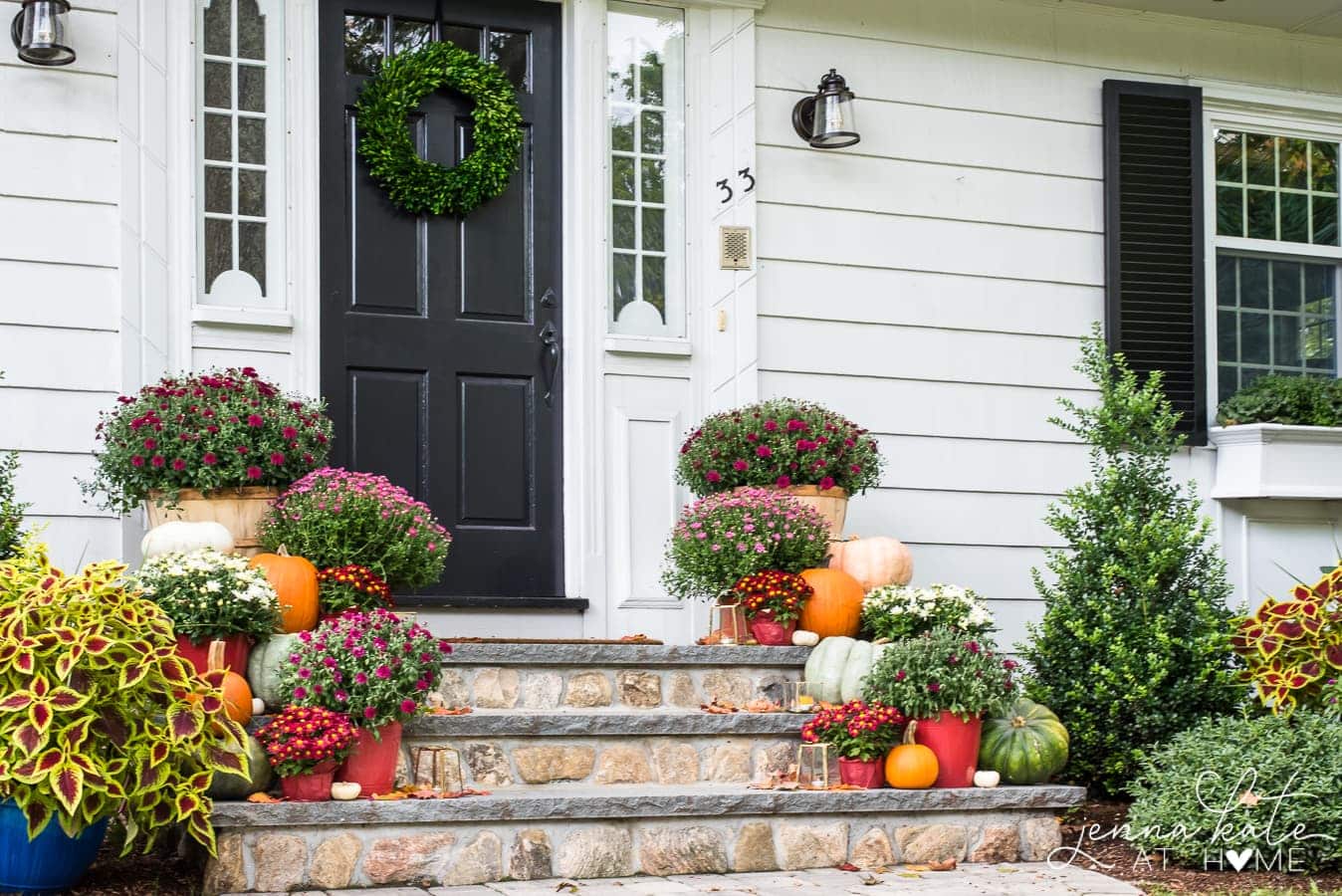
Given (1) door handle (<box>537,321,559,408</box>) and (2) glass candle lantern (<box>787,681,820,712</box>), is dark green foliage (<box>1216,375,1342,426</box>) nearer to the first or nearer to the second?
(2) glass candle lantern (<box>787,681,820,712</box>)

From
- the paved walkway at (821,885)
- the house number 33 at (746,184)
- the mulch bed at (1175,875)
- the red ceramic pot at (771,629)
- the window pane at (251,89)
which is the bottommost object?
the mulch bed at (1175,875)

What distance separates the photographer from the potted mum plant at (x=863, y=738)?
444cm

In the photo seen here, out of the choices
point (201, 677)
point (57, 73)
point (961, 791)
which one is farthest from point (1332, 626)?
point (57, 73)

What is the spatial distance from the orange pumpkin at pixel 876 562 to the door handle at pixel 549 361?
3.82 feet

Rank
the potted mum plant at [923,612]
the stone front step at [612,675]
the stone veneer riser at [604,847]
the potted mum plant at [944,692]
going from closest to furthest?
the stone veneer riser at [604,847] < the potted mum plant at [944,692] < the stone front step at [612,675] < the potted mum plant at [923,612]

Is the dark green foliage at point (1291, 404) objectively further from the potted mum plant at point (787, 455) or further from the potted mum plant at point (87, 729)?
the potted mum plant at point (87, 729)

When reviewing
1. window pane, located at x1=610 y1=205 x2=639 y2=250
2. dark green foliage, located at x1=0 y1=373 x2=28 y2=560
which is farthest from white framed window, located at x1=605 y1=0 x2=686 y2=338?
dark green foliage, located at x1=0 y1=373 x2=28 y2=560

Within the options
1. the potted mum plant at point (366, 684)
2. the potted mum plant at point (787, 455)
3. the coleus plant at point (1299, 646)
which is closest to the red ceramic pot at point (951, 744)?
the coleus plant at point (1299, 646)

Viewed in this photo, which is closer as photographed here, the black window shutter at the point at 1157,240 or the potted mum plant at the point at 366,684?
the potted mum plant at the point at 366,684

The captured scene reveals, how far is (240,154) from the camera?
545 centimetres

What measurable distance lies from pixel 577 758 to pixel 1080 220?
3338 mm

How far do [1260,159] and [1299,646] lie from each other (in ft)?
9.45

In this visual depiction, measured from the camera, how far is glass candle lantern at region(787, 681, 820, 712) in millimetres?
4895

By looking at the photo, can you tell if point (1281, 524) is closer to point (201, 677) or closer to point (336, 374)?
point (336, 374)
